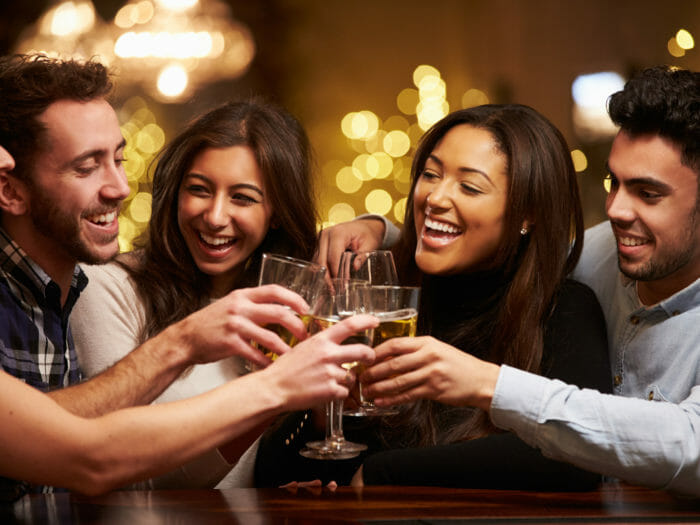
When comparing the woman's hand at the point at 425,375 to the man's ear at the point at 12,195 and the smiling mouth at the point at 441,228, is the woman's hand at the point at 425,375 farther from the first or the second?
the man's ear at the point at 12,195

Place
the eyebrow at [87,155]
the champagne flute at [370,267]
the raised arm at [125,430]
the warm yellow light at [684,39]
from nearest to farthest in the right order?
the raised arm at [125,430]
the champagne flute at [370,267]
the eyebrow at [87,155]
the warm yellow light at [684,39]

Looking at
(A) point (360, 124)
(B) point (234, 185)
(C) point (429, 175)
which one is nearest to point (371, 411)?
(C) point (429, 175)

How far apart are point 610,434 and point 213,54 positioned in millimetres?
3250

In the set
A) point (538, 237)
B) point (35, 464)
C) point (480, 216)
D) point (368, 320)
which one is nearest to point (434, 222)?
point (480, 216)

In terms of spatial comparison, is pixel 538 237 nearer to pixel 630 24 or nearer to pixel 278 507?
pixel 278 507

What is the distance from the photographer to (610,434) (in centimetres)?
149

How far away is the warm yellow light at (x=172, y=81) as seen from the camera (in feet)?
13.8

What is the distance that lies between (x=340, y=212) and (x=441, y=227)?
2412 millimetres

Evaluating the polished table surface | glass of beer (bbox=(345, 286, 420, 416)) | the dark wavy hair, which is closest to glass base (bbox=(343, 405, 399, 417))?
glass of beer (bbox=(345, 286, 420, 416))

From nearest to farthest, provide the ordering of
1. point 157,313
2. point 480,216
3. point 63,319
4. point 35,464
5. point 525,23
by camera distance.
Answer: point 35,464 < point 63,319 < point 480,216 < point 157,313 < point 525,23

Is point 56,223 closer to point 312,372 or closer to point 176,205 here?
point 176,205

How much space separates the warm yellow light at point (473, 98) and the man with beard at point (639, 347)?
7.65 ft

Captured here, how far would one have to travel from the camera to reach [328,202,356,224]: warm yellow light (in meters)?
4.44

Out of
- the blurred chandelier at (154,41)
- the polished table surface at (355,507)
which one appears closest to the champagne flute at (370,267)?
the polished table surface at (355,507)
